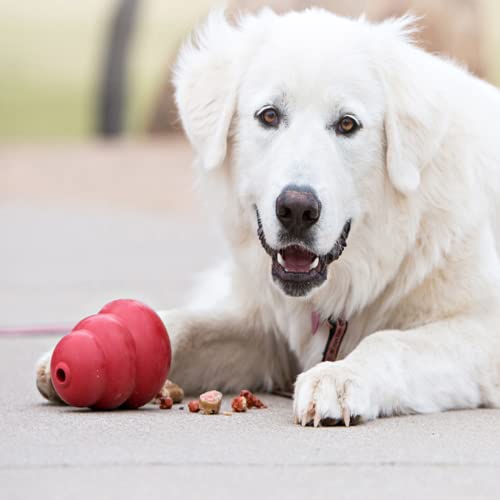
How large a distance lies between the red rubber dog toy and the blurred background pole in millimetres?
18513

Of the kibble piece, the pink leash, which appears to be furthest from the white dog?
the pink leash

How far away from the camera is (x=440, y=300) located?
14.4 feet

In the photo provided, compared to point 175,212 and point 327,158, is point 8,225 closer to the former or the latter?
point 175,212

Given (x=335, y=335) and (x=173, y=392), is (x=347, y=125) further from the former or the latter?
(x=173, y=392)

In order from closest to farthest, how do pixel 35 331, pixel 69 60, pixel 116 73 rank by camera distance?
pixel 35 331 < pixel 69 60 < pixel 116 73

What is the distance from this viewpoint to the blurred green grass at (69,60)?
876 inches

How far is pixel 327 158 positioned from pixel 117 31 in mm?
19542

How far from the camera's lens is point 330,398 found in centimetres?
372

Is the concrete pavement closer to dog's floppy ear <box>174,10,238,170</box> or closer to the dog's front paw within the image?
the dog's front paw

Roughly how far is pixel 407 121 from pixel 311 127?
16.9 inches

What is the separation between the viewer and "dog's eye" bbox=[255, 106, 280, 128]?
4.36 meters

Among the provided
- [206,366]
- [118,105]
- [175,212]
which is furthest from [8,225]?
[206,366]

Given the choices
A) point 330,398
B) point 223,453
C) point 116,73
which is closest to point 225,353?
point 330,398

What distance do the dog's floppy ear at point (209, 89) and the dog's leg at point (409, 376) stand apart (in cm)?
108
